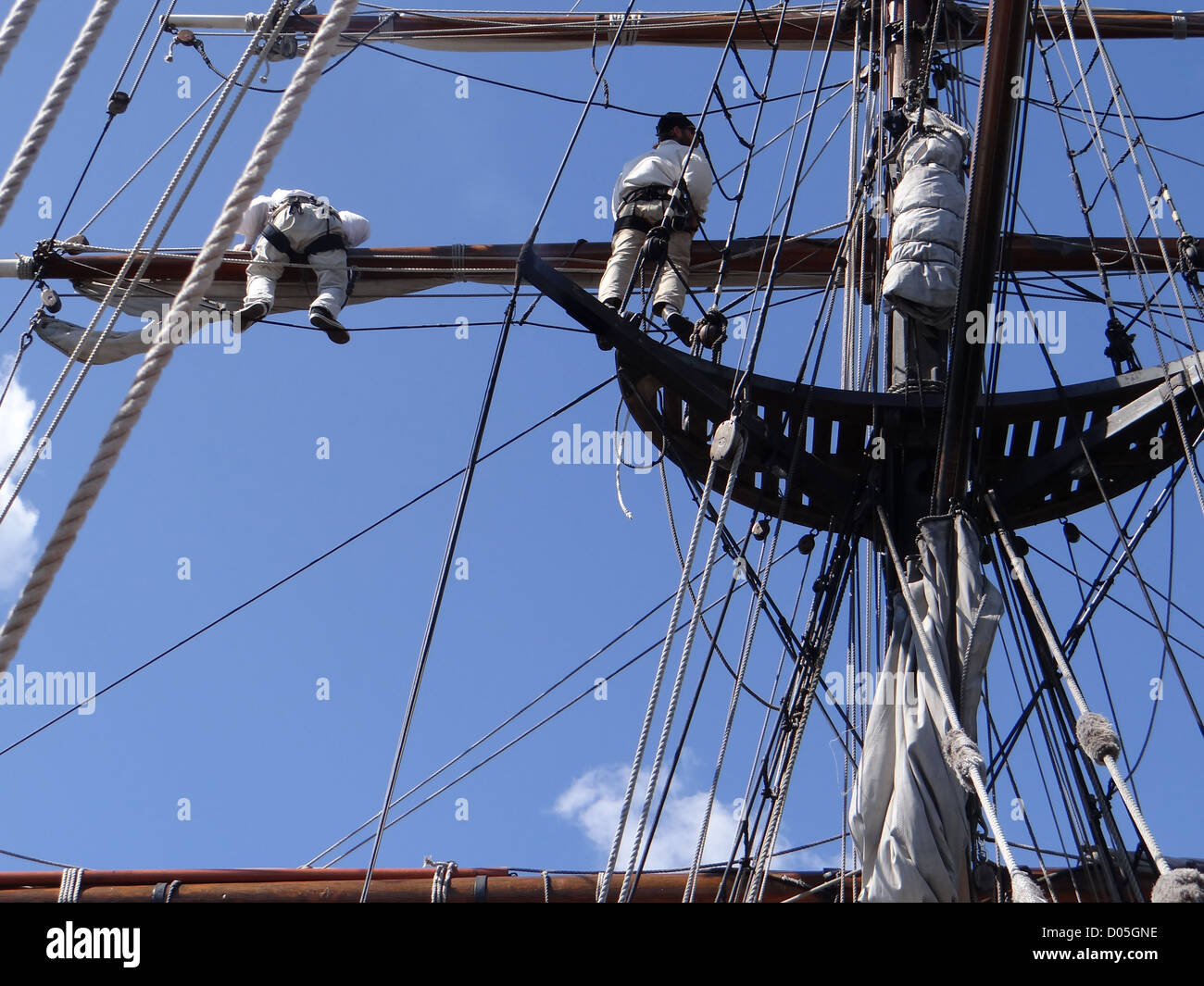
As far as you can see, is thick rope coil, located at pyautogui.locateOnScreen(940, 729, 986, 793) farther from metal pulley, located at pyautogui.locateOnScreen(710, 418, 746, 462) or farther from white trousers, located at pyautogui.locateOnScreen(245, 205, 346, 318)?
white trousers, located at pyautogui.locateOnScreen(245, 205, 346, 318)

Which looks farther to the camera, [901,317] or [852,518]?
[901,317]

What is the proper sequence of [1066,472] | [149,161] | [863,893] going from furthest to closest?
1. [149,161]
2. [1066,472]
3. [863,893]

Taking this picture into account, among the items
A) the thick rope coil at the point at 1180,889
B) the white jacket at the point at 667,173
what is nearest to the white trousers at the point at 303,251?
the white jacket at the point at 667,173

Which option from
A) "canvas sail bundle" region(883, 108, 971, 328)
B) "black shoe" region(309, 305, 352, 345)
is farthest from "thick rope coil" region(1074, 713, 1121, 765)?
"black shoe" region(309, 305, 352, 345)

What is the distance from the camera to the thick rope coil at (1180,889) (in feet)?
12.3

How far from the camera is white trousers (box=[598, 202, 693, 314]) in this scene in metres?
7.39

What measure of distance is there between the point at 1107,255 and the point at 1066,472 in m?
4.09

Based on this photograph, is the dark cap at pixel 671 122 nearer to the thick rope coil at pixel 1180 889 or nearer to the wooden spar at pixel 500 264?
the wooden spar at pixel 500 264

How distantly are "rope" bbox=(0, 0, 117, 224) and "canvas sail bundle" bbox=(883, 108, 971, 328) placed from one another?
375 cm

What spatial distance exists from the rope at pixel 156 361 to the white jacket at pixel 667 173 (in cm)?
476
